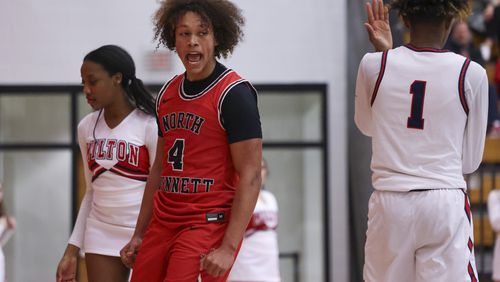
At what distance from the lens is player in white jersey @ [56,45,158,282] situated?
15.8 ft

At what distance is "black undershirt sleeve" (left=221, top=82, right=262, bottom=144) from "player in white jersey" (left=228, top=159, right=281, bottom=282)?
4.79 m

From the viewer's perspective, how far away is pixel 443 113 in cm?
429

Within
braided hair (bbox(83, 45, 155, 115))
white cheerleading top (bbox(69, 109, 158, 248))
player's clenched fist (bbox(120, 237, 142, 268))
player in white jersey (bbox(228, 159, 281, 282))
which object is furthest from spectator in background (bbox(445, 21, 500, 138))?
player's clenched fist (bbox(120, 237, 142, 268))

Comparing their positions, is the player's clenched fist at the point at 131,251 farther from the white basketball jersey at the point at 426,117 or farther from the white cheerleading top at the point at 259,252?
the white cheerleading top at the point at 259,252

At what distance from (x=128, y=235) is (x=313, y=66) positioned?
5.48 meters

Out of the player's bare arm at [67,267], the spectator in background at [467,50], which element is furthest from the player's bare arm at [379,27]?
the spectator in background at [467,50]

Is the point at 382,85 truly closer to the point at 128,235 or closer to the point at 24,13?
the point at 128,235

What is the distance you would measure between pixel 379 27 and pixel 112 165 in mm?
1420

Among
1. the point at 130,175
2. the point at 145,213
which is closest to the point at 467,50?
the point at 130,175

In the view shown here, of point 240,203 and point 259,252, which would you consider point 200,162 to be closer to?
point 240,203

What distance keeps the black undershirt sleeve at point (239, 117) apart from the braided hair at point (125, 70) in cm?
97

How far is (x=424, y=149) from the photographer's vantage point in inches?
169

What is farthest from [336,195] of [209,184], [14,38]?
[209,184]

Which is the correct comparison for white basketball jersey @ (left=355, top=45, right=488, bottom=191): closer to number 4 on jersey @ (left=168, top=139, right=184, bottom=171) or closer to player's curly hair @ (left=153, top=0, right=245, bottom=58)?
player's curly hair @ (left=153, top=0, right=245, bottom=58)
